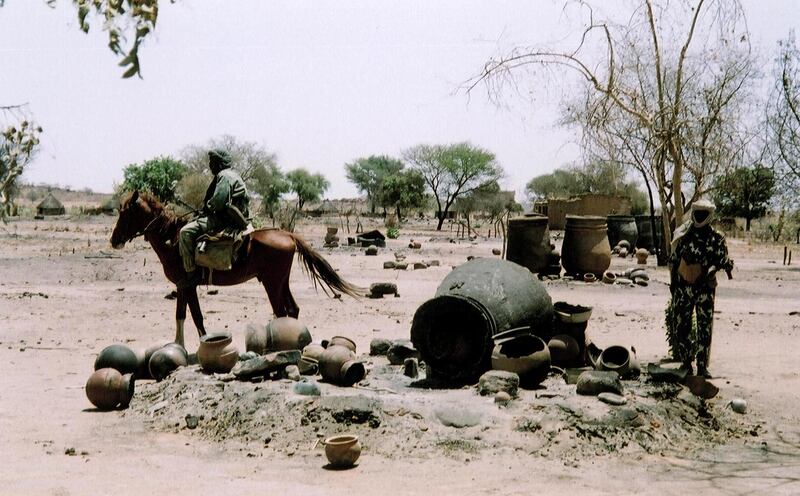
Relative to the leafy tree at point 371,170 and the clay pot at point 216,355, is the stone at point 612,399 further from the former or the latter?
the leafy tree at point 371,170

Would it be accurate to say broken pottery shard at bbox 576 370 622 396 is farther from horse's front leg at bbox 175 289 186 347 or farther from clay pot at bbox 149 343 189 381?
horse's front leg at bbox 175 289 186 347

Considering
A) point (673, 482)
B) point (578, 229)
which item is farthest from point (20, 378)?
point (578, 229)

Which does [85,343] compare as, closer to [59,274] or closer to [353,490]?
[353,490]

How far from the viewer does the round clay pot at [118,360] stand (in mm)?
7055

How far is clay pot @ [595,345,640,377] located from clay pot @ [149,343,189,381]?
13.7 ft

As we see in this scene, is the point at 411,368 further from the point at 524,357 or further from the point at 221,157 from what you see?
the point at 221,157

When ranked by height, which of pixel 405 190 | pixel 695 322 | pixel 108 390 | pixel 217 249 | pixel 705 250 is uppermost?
pixel 405 190

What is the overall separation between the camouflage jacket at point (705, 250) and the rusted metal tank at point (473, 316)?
1.51m

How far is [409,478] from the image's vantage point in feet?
15.6

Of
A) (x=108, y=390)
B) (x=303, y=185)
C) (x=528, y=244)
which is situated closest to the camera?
(x=108, y=390)

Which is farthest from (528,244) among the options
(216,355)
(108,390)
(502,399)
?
(108,390)

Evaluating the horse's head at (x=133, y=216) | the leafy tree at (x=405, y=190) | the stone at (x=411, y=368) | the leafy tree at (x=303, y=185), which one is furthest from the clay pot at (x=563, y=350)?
the leafy tree at (x=303, y=185)

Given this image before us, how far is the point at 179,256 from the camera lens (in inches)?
342

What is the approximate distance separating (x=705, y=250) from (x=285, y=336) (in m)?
4.37
